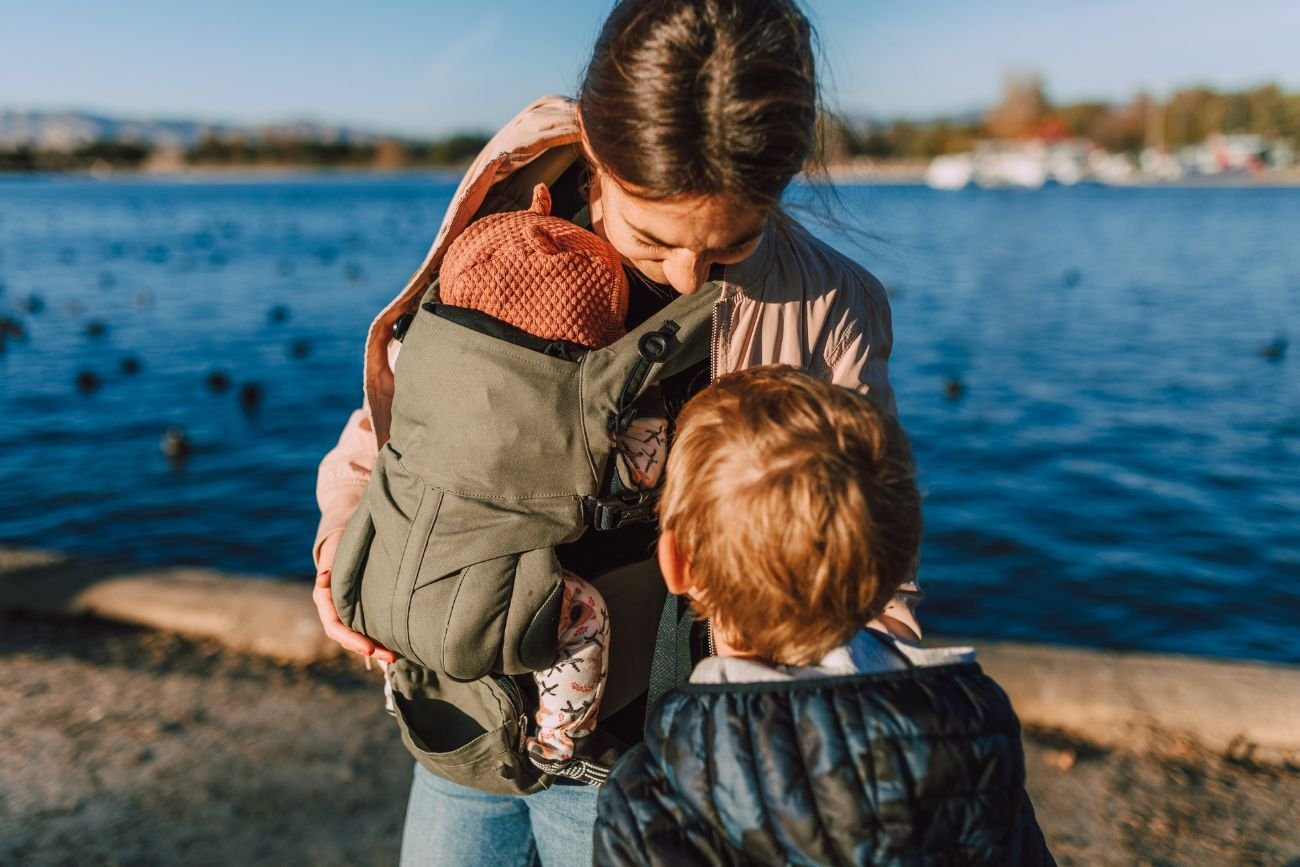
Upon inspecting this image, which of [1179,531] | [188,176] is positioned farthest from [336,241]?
[188,176]

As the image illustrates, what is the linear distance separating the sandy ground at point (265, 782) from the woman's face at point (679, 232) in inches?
89.9

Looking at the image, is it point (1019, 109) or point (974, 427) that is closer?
point (974, 427)

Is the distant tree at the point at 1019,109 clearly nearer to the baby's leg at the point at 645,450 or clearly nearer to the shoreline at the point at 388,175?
the shoreline at the point at 388,175

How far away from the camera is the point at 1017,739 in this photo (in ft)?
4.27

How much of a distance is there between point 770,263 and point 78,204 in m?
73.2

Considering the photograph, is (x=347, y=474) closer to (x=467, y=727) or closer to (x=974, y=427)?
(x=467, y=727)

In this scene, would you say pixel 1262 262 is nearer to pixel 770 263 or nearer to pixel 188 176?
pixel 770 263

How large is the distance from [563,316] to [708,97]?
15.6 inches

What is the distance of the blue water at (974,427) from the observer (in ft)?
24.0

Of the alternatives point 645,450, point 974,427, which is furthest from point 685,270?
point 974,427

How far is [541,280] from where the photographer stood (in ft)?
4.92

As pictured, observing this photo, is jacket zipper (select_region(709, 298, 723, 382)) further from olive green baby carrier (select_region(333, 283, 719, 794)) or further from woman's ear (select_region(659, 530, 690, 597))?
woman's ear (select_region(659, 530, 690, 597))

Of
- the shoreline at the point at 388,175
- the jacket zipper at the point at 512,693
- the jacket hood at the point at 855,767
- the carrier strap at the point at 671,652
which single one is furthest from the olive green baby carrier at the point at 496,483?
the shoreline at the point at 388,175

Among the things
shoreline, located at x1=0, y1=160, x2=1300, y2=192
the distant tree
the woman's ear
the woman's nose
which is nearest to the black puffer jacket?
the woman's ear
